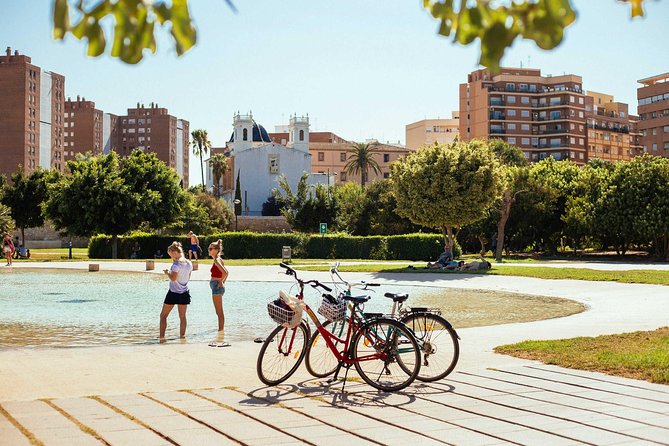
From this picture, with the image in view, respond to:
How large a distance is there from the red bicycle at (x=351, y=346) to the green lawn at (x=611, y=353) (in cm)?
234

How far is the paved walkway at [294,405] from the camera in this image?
20.3ft

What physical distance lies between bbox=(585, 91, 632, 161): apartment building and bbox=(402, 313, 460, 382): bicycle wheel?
135m

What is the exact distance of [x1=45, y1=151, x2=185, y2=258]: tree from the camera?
57.4 metres

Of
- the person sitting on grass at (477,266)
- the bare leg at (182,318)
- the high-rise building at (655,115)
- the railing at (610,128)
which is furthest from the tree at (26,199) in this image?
the railing at (610,128)

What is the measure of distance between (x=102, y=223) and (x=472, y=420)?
54.0 m

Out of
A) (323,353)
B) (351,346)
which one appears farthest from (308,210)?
(351,346)

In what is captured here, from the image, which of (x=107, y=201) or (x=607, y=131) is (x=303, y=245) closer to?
(x=107, y=201)

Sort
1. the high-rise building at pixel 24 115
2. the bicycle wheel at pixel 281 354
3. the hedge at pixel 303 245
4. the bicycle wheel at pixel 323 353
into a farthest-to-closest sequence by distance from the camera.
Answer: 1. the high-rise building at pixel 24 115
2. the hedge at pixel 303 245
3. the bicycle wheel at pixel 323 353
4. the bicycle wheel at pixel 281 354

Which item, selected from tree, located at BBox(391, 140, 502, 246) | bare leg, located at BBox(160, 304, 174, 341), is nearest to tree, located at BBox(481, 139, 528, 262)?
tree, located at BBox(391, 140, 502, 246)

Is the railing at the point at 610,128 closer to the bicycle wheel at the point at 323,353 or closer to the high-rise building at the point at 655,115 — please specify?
the high-rise building at the point at 655,115

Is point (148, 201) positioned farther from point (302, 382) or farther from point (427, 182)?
point (302, 382)

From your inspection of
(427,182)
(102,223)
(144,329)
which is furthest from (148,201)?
(144,329)

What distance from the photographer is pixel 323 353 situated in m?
8.91

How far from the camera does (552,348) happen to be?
10.8 meters
